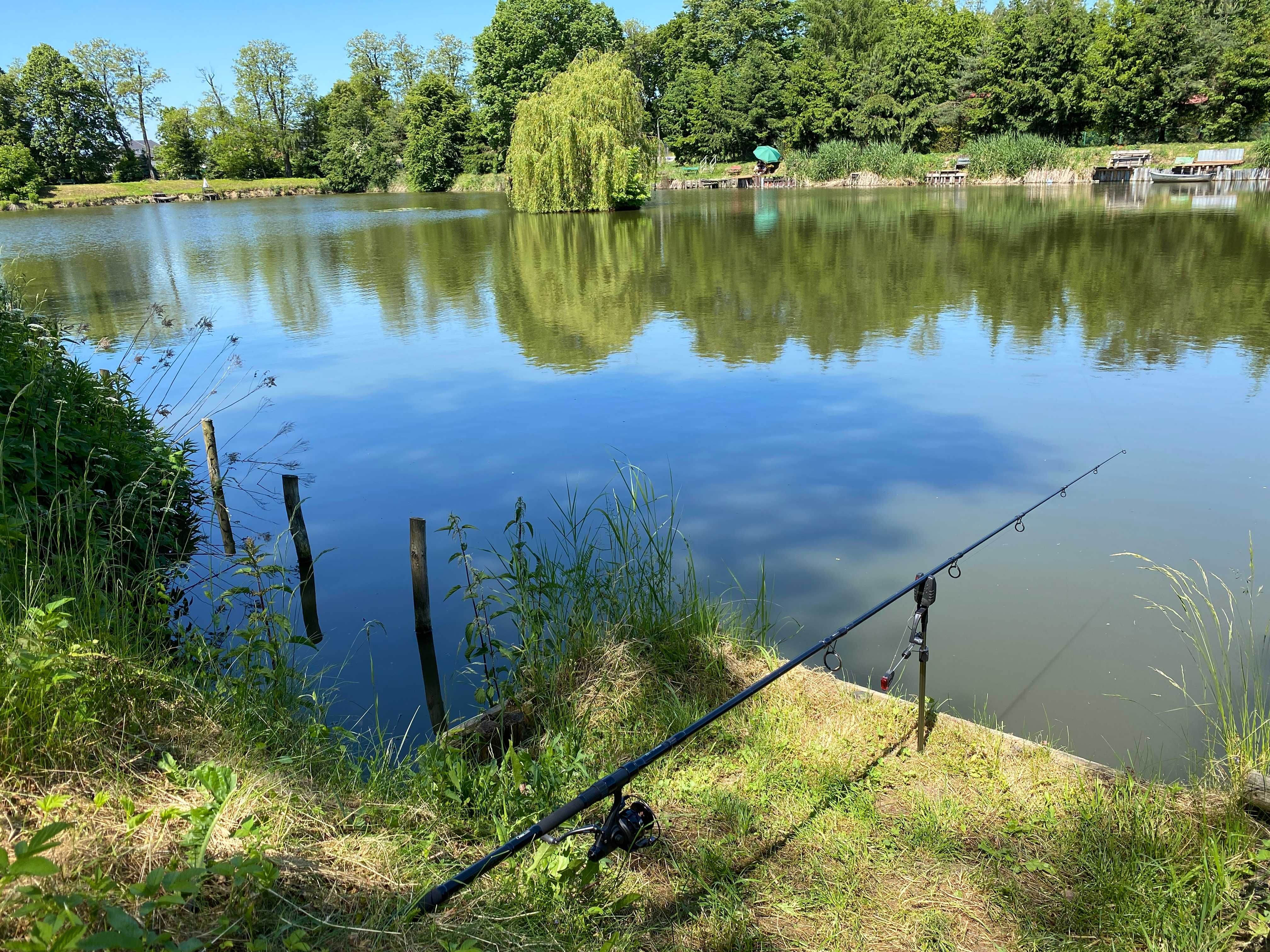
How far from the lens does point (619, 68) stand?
34281 millimetres

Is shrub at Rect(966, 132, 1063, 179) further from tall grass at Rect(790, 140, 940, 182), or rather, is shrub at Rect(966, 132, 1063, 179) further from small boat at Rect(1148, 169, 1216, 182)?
small boat at Rect(1148, 169, 1216, 182)

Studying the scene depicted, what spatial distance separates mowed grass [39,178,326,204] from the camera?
5741 centimetres

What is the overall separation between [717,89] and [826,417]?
53841mm

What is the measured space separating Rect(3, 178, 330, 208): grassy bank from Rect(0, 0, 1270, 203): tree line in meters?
1.76

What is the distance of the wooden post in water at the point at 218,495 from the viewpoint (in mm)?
6668

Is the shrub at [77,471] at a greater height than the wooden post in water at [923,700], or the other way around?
the shrub at [77,471]

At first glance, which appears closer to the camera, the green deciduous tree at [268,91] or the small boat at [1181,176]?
the small boat at [1181,176]

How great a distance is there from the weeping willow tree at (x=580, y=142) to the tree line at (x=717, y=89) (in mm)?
1931

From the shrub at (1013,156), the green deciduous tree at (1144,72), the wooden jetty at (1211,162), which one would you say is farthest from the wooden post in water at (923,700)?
the green deciduous tree at (1144,72)

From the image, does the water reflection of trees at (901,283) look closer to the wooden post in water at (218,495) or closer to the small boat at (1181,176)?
the wooden post in water at (218,495)

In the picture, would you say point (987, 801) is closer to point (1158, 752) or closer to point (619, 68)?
point (1158, 752)

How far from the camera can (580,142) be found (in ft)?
104

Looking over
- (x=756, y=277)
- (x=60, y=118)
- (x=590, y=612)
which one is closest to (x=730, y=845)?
(x=590, y=612)

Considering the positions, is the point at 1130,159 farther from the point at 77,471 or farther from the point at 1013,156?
the point at 77,471
